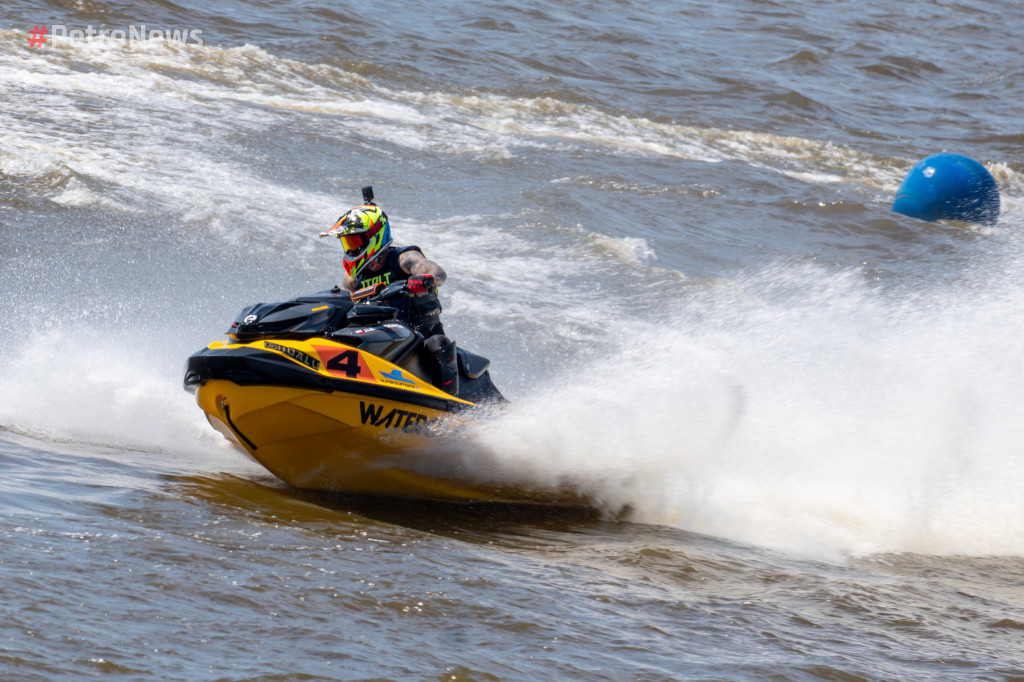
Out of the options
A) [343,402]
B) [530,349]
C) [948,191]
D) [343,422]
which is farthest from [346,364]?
[948,191]

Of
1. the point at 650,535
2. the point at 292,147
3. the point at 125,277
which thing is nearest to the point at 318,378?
the point at 650,535

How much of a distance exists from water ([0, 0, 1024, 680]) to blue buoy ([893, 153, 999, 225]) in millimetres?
409

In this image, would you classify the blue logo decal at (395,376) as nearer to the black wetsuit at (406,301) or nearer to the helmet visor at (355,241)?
the black wetsuit at (406,301)

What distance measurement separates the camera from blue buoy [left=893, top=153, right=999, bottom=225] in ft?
56.2

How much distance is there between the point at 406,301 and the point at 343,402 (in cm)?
99

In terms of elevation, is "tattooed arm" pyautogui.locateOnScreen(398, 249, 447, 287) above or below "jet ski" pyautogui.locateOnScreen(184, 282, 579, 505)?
above

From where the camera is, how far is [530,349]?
10820 millimetres

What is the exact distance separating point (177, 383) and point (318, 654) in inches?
184

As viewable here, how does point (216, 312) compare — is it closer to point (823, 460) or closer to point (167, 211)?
point (167, 211)

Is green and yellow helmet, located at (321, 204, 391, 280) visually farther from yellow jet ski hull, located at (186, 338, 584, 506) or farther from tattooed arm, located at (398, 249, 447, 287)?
yellow jet ski hull, located at (186, 338, 584, 506)

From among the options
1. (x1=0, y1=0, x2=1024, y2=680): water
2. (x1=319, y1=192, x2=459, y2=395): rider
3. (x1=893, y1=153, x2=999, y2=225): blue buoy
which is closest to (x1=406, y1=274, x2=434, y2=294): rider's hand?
(x1=319, y1=192, x2=459, y2=395): rider

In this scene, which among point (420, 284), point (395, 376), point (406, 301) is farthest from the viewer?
point (406, 301)

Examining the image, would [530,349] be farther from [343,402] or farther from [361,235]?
[343,402]

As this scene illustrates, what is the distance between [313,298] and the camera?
586 cm
